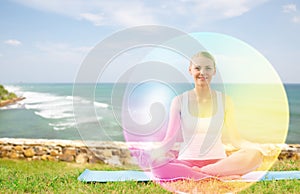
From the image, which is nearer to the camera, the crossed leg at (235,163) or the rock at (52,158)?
the crossed leg at (235,163)

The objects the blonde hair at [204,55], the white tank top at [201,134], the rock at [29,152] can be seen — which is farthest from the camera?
the rock at [29,152]

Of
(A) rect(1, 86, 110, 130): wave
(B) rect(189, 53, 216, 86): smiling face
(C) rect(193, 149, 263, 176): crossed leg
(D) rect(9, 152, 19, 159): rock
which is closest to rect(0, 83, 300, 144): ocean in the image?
(A) rect(1, 86, 110, 130): wave

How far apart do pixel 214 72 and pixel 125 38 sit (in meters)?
0.93

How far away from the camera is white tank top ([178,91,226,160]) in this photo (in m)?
3.91

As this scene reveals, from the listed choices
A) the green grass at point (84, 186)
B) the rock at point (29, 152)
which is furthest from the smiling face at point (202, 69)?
the rock at point (29, 152)

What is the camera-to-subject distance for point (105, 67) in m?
3.48

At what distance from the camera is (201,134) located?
3922mm

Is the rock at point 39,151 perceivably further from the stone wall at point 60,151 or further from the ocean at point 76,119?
the ocean at point 76,119

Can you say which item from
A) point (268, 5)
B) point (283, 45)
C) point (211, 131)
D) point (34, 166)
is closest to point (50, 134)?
point (34, 166)

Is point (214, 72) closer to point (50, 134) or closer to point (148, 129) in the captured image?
point (148, 129)

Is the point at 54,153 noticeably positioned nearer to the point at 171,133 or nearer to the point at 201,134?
the point at 171,133

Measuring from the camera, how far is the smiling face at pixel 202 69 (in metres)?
3.60

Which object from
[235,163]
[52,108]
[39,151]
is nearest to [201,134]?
[235,163]

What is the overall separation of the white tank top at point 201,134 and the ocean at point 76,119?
0.33 metres
